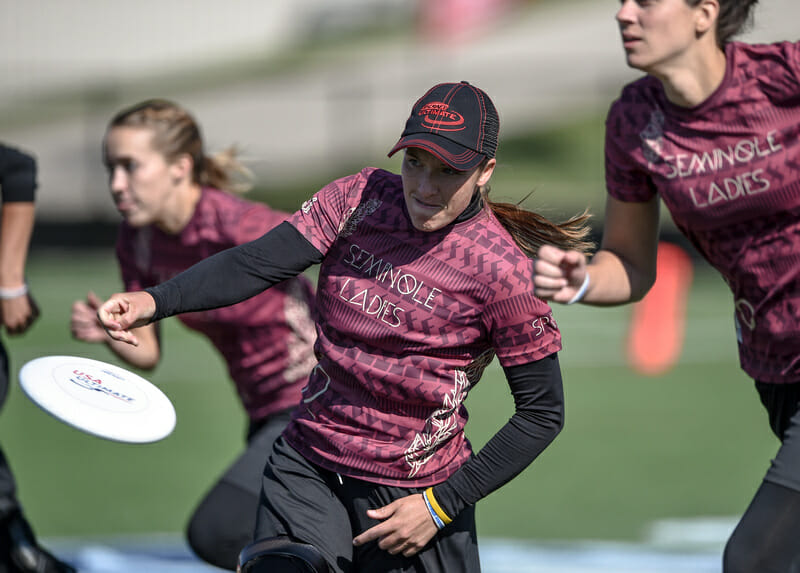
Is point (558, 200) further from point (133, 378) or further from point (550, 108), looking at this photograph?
point (133, 378)

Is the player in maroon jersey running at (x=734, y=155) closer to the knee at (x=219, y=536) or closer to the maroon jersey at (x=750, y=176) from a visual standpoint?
the maroon jersey at (x=750, y=176)

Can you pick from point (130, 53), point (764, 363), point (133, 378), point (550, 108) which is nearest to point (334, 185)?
point (133, 378)

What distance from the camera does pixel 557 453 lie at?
675 cm

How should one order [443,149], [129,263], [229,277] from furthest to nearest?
[129,263] → [229,277] → [443,149]

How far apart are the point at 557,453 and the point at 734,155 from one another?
4.03 meters

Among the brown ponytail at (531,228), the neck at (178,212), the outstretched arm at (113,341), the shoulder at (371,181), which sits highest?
the shoulder at (371,181)

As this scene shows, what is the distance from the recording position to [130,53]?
77.9ft

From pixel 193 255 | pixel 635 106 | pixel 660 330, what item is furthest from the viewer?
pixel 660 330

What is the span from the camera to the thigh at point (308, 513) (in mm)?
2924

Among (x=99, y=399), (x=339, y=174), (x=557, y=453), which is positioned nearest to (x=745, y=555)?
(x=99, y=399)

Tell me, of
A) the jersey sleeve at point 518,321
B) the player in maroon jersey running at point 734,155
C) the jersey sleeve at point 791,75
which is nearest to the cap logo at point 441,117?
the jersey sleeve at point 518,321

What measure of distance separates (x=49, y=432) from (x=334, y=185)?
196 inches

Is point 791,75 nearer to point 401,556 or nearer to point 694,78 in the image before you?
point 694,78

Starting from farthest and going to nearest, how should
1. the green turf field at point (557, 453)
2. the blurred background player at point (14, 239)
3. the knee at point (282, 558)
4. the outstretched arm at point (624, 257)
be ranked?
the green turf field at point (557, 453) < the blurred background player at point (14, 239) < the outstretched arm at point (624, 257) < the knee at point (282, 558)
